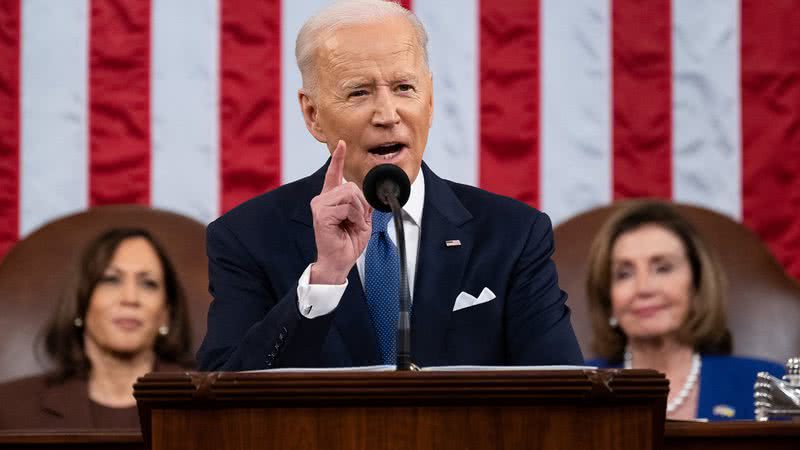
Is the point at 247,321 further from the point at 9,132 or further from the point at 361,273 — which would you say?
the point at 9,132

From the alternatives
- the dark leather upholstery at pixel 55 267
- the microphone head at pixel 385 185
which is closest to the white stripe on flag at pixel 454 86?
the dark leather upholstery at pixel 55 267

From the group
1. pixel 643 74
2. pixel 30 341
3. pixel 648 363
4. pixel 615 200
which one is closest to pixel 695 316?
pixel 648 363

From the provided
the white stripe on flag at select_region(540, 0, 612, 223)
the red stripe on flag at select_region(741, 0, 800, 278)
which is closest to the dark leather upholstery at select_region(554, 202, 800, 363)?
the white stripe on flag at select_region(540, 0, 612, 223)

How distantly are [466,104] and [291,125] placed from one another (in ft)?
2.00

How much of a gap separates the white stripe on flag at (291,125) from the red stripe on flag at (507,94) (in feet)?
1.89

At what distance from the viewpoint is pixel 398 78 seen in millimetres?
2564

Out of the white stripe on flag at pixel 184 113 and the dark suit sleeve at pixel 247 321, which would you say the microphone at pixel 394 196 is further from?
the white stripe on flag at pixel 184 113

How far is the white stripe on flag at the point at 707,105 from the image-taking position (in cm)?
471

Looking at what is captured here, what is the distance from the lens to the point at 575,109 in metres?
4.71

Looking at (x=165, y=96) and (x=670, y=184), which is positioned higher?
(x=165, y=96)

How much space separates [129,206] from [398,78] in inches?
81.5

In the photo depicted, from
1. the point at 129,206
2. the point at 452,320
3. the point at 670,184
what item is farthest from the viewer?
the point at 670,184

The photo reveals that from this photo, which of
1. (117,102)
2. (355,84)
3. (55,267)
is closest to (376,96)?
(355,84)

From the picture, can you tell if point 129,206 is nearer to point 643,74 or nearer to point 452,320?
point 643,74
